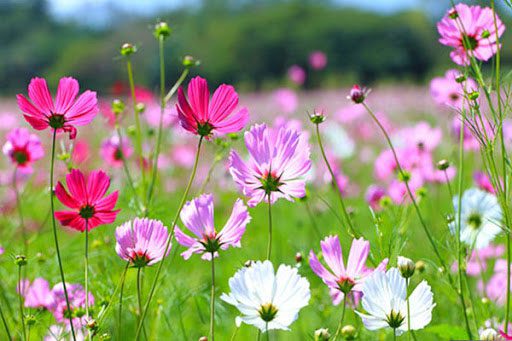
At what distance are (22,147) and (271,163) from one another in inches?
23.4

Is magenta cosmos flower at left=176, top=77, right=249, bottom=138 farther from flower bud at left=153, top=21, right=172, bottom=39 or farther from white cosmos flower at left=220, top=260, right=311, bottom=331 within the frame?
flower bud at left=153, top=21, right=172, bottom=39

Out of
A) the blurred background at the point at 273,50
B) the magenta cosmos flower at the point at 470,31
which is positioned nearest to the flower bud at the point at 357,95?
the magenta cosmos flower at the point at 470,31

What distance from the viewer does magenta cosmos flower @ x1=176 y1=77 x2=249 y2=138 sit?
0.61 m

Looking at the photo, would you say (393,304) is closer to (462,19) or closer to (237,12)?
(462,19)

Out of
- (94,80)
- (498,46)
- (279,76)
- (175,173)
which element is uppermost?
(94,80)

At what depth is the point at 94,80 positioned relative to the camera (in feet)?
72.5

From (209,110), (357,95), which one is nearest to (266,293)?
(209,110)

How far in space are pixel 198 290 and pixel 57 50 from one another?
26.4 metres

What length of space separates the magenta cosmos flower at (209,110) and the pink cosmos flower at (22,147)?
21.4 inches

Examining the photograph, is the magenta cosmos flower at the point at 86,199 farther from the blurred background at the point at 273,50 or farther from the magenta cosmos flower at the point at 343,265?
the blurred background at the point at 273,50

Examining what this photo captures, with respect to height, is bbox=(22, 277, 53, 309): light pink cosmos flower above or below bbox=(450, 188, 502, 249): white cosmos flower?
below

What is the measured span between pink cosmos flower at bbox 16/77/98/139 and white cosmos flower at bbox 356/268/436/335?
29 cm

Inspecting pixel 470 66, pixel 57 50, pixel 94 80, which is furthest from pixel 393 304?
pixel 57 50

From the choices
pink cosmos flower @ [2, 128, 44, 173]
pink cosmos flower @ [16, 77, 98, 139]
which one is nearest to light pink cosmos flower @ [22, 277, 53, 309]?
pink cosmos flower @ [2, 128, 44, 173]
